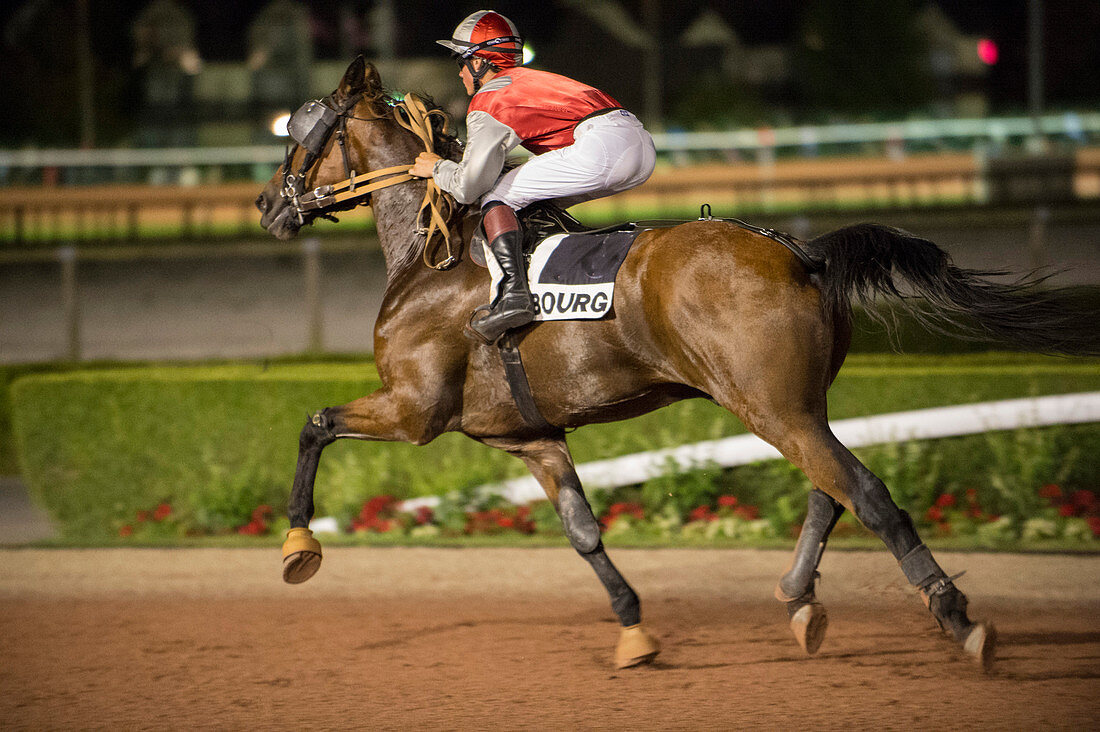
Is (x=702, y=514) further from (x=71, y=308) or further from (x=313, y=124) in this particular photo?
(x=71, y=308)

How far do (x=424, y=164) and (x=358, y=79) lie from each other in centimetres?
52

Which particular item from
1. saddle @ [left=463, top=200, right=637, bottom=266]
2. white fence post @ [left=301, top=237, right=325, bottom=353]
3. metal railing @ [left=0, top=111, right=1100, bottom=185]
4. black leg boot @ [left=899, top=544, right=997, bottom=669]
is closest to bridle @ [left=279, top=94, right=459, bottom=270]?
saddle @ [left=463, top=200, right=637, bottom=266]

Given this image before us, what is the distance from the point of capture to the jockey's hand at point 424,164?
4777 mm

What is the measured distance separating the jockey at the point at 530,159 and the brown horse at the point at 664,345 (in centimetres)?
24

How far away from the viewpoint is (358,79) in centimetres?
501

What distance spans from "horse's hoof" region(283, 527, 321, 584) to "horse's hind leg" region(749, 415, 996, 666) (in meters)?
1.75

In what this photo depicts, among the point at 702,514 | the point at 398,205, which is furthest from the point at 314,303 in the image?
the point at 398,205

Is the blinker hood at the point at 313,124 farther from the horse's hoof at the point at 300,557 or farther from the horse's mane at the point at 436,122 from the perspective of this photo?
the horse's hoof at the point at 300,557

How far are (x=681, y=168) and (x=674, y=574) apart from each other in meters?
17.6

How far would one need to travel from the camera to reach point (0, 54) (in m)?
30.3

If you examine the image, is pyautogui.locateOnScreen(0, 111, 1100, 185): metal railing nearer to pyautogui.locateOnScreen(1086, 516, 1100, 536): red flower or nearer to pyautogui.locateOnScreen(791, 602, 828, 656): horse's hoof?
pyautogui.locateOnScreen(1086, 516, 1100, 536): red flower

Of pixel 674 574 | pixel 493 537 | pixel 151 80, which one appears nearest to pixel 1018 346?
pixel 674 574

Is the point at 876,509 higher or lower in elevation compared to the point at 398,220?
lower

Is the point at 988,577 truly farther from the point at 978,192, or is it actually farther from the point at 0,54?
the point at 0,54
